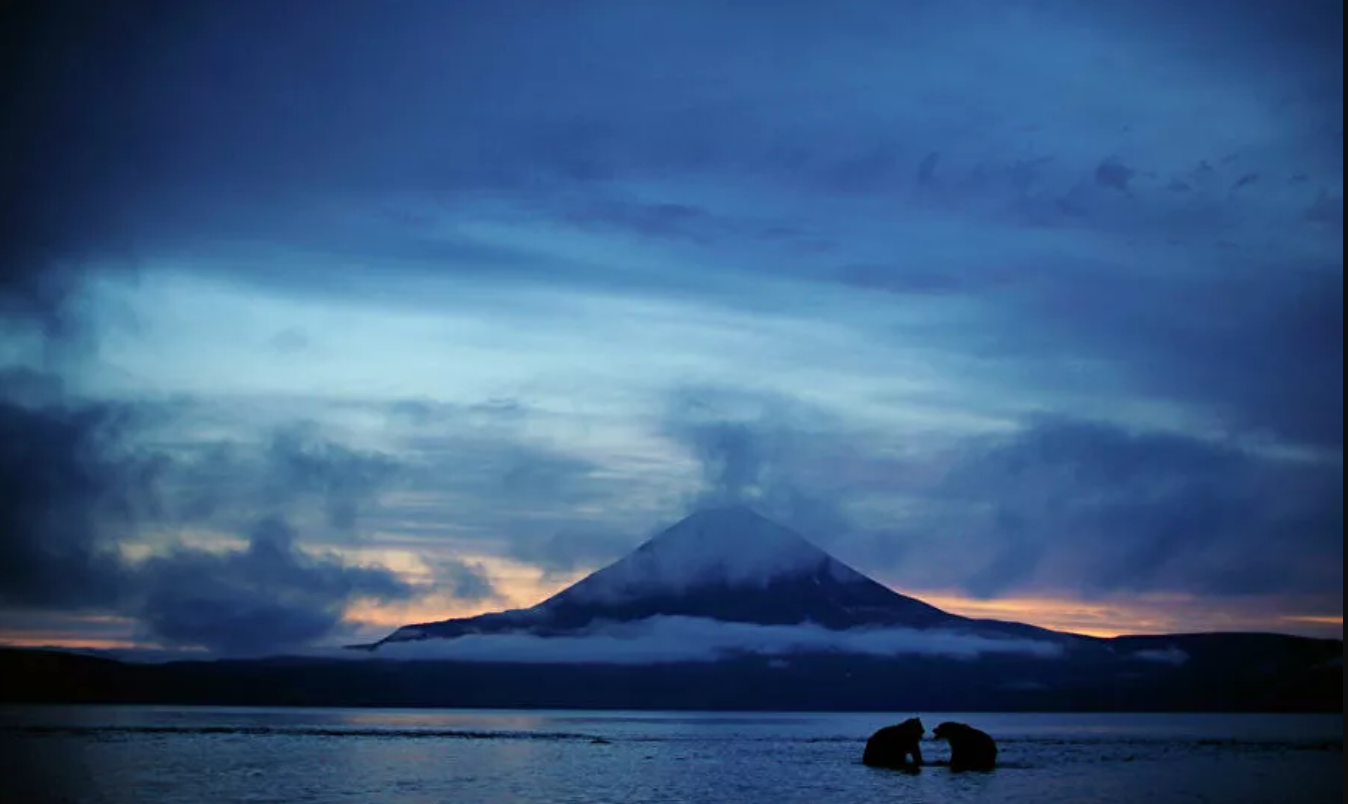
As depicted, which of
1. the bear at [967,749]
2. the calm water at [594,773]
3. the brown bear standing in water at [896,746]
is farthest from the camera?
the bear at [967,749]

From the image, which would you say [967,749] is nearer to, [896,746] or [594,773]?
[896,746]

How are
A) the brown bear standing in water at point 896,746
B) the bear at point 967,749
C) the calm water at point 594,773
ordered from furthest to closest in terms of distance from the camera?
the bear at point 967,749, the brown bear standing in water at point 896,746, the calm water at point 594,773

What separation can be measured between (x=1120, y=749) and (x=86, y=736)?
12362 centimetres

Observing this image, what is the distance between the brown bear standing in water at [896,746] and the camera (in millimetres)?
117250

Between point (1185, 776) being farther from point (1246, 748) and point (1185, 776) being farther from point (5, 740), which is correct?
point (5, 740)

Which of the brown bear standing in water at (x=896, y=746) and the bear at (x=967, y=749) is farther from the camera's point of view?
the bear at (x=967, y=749)

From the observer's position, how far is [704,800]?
8906 centimetres

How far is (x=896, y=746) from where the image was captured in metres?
119

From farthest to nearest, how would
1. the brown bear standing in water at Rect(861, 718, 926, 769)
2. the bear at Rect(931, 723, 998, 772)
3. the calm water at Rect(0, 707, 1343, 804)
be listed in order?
the bear at Rect(931, 723, 998, 772) < the brown bear standing in water at Rect(861, 718, 926, 769) < the calm water at Rect(0, 707, 1343, 804)

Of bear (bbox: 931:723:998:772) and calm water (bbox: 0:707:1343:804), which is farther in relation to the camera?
bear (bbox: 931:723:998:772)

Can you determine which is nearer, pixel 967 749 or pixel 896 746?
pixel 896 746

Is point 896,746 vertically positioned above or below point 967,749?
above

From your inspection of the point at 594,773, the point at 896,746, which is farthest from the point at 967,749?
the point at 594,773

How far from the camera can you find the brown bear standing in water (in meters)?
117
